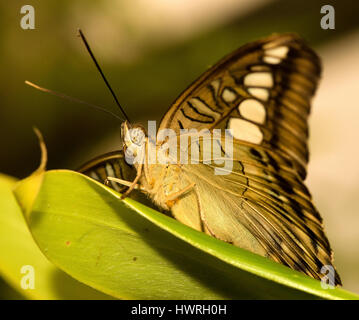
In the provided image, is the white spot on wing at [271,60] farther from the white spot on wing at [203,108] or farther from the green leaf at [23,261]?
the green leaf at [23,261]

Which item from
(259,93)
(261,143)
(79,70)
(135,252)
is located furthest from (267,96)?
(79,70)

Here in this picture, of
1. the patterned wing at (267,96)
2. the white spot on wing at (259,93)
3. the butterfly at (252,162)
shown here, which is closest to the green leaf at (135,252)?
the butterfly at (252,162)

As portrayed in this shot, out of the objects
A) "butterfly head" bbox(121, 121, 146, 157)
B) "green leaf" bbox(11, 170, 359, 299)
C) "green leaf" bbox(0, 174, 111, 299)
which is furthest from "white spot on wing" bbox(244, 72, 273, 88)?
"green leaf" bbox(0, 174, 111, 299)

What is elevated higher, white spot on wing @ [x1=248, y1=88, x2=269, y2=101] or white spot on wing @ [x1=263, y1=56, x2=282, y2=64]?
white spot on wing @ [x1=263, y1=56, x2=282, y2=64]

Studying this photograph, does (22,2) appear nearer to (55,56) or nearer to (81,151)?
(55,56)

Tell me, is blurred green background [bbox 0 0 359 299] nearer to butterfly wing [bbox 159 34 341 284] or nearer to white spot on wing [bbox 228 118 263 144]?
butterfly wing [bbox 159 34 341 284]
